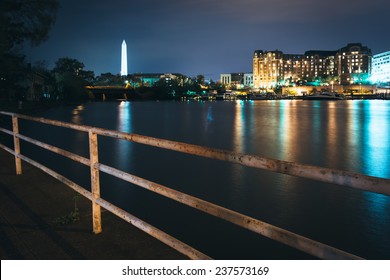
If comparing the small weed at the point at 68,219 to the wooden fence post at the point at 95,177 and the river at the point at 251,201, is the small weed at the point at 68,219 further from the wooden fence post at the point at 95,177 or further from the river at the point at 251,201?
the river at the point at 251,201

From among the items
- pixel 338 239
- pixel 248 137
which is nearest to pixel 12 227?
pixel 338 239

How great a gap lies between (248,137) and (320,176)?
2825cm

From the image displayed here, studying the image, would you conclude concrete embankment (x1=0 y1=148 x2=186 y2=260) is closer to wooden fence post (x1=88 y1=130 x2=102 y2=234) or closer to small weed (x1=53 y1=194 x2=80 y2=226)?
small weed (x1=53 y1=194 x2=80 y2=226)

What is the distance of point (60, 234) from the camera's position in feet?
15.8

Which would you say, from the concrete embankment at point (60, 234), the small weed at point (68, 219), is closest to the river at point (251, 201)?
the concrete embankment at point (60, 234)

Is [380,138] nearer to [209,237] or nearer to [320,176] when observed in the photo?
[209,237]

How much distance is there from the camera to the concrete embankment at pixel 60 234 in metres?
4.23

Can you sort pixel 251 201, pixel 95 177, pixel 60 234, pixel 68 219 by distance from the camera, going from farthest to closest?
pixel 251 201, pixel 68 219, pixel 60 234, pixel 95 177

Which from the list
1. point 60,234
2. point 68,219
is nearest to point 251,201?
point 68,219

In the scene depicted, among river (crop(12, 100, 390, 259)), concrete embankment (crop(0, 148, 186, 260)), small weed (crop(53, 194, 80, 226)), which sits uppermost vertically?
small weed (crop(53, 194, 80, 226))

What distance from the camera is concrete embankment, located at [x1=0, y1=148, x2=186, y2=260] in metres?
4.23

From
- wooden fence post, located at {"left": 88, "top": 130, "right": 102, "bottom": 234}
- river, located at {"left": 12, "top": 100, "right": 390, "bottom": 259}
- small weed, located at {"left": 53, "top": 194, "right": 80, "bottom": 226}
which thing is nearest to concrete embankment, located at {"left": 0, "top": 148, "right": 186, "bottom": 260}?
small weed, located at {"left": 53, "top": 194, "right": 80, "bottom": 226}

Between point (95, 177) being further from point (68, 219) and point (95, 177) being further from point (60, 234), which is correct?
point (68, 219)

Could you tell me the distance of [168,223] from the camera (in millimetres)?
8820
